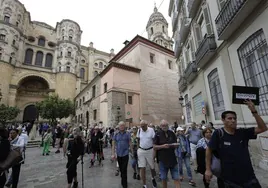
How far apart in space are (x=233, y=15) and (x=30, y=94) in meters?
37.0

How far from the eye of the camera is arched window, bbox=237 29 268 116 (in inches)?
183

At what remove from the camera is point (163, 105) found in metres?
21.2

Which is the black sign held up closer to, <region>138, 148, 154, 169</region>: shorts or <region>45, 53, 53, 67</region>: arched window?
<region>138, 148, 154, 169</region>: shorts

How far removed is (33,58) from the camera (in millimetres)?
33875

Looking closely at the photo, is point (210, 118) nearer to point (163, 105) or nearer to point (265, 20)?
point (265, 20)

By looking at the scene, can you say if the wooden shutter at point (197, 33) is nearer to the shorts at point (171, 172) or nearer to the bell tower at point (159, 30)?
the shorts at point (171, 172)

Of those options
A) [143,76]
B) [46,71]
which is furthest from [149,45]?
[46,71]

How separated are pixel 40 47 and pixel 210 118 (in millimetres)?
41247

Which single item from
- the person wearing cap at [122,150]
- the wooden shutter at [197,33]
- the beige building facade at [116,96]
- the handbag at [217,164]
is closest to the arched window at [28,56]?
the beige building facade at [116,96]

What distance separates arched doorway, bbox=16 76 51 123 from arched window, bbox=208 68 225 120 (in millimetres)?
33066

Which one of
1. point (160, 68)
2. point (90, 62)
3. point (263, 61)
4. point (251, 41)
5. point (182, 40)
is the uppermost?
point (90, 62)

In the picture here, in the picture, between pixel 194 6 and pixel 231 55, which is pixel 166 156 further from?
pixel 194 6

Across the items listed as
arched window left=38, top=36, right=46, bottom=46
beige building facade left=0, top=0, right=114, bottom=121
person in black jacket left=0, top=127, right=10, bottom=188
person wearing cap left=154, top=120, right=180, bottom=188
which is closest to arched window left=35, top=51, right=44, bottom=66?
beige building facade left=0, top=0, right=114, bottom=121

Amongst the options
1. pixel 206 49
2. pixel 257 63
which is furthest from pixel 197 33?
pixel 257 63
